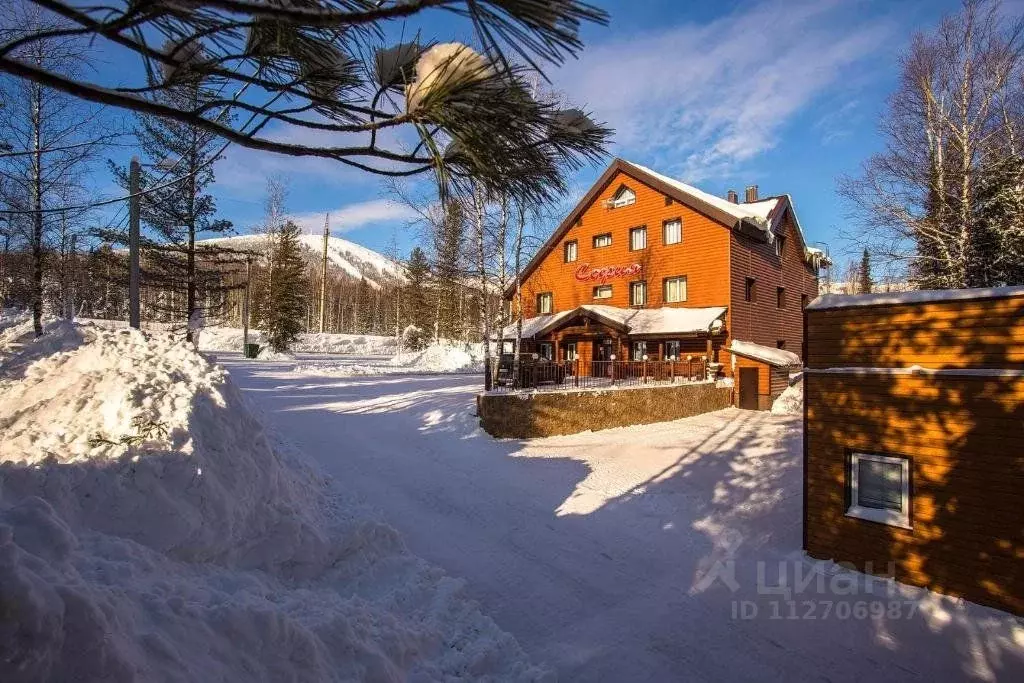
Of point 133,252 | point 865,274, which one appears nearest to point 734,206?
point 865,274

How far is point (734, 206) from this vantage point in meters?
23.6

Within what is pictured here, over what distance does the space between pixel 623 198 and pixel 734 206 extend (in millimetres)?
5700

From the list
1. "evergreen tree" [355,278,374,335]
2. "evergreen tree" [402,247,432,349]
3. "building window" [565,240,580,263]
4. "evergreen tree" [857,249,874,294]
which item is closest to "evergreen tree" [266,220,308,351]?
"evergreen tree" [402,247,432,349]

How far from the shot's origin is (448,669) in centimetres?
378

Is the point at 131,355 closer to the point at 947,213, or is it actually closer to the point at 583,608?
the point at 583,608

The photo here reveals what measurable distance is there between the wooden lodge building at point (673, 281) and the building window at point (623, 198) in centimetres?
5

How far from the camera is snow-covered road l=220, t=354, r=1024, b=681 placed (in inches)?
184

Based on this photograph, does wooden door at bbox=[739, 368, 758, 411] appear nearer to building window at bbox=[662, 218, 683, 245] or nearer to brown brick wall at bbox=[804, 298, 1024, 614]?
building window at bbox=[662, 218, 683, 245]

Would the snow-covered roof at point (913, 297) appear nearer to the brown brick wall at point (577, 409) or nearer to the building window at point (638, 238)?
the brown brick wall at point (577, 409)

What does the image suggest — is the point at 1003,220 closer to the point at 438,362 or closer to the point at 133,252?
the point at 133,252

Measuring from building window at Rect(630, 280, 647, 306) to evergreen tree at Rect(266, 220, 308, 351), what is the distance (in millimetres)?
25208

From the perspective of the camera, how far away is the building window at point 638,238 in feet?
74.9

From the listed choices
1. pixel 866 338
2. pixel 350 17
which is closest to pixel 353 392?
pixel 866 338

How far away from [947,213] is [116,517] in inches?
782
